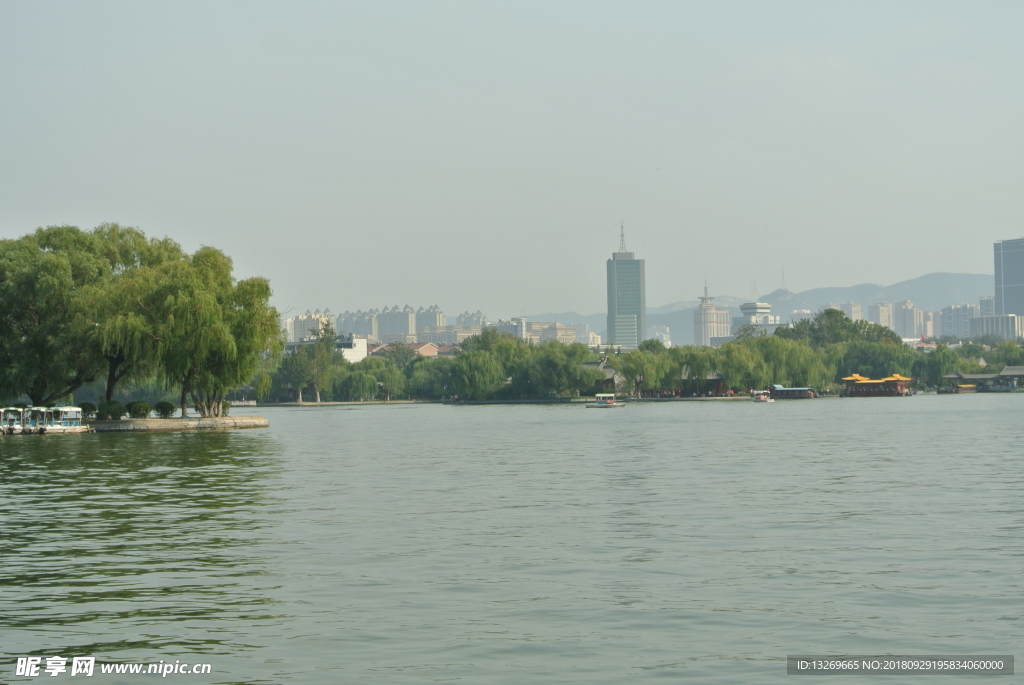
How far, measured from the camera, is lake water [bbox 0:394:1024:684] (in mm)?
8352

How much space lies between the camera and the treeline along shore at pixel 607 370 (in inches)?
3907

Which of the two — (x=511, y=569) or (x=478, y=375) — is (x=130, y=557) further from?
(x=478, y=375)

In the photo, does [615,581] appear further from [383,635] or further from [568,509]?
[568,509]

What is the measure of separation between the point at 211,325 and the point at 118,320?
331 centimetres

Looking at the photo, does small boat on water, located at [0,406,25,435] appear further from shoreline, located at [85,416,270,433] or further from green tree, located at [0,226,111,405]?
shoreline, located at [85,416,270,433]

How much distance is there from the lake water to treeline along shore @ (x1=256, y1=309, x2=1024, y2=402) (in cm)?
7385

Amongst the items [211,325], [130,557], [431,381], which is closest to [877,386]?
[431,381]

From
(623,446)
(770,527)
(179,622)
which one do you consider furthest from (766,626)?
(623,446)

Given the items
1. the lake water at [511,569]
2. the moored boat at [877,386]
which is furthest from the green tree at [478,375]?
the lake water at [511,569]

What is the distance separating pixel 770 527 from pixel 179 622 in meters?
8.16

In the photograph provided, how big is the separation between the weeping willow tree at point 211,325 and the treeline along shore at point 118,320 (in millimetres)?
42

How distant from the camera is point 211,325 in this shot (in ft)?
137

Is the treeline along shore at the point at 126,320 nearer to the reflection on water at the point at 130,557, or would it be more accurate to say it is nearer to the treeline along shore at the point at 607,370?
the reflection on water at the point at 130,557

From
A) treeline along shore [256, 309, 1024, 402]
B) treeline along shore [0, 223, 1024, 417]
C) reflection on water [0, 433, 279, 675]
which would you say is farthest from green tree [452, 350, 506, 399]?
reflection on water [0, 433, 279, 675]
